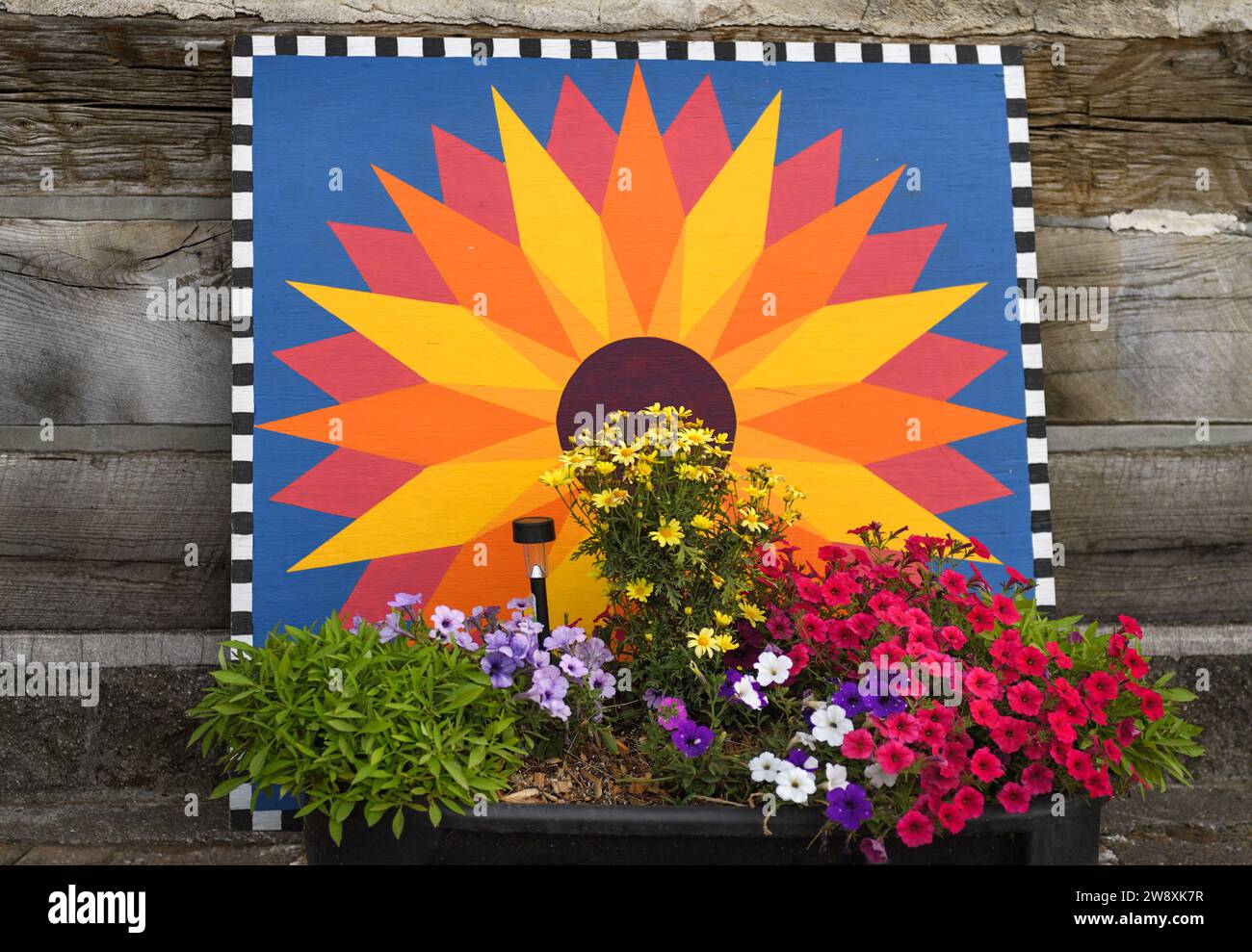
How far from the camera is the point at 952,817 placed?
4.51 feet

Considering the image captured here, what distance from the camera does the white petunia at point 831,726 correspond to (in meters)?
1.45

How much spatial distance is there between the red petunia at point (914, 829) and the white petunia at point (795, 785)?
0.42 ft

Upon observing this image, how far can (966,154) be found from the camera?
Answer: 2.15 meters

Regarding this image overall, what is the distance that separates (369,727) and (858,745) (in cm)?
70

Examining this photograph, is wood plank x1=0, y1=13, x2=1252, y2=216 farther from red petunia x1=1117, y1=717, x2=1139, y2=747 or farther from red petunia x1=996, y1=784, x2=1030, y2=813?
red petunia x1=996, y1=784, x2=1030, y2=813

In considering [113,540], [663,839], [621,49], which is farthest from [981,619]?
[113,540]

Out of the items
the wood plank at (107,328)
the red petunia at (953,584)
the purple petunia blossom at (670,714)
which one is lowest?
the purple petunia blossom at (670,714)

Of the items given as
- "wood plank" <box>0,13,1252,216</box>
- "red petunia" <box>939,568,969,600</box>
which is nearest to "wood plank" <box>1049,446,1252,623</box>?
"wood plank" <box>0,13,1252,216</box>

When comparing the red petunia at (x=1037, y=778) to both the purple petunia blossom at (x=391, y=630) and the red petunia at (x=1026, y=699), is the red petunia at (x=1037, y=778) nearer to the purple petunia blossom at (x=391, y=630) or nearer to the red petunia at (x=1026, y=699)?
the red petunia at (x=1026, y=699)

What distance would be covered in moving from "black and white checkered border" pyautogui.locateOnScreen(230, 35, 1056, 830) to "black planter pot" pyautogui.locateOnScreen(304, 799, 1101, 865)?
2.10ft

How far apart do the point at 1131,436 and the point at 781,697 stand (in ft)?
4.01

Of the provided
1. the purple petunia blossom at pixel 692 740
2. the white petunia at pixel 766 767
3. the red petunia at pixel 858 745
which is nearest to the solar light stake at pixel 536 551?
the purple petunia blossom at pixel 692 740

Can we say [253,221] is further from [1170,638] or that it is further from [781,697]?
[1170,638]
